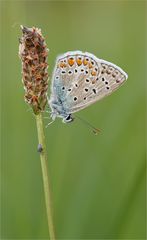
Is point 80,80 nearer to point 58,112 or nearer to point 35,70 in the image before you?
point 58,112

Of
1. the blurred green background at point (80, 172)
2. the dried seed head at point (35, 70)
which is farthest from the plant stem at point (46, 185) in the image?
the blurred green background at point (80, 172)

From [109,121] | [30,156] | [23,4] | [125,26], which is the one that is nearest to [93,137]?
[30,156]

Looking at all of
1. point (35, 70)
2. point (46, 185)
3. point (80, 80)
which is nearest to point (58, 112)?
point (80, 80)

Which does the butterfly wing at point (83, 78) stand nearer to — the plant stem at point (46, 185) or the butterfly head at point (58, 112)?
the butterfly head at point (58, 112)

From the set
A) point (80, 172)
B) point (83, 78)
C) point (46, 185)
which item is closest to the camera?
point (46, 185)

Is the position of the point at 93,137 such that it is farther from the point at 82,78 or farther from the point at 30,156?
the point at 82,78

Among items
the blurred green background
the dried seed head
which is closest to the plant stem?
the dried seed head
